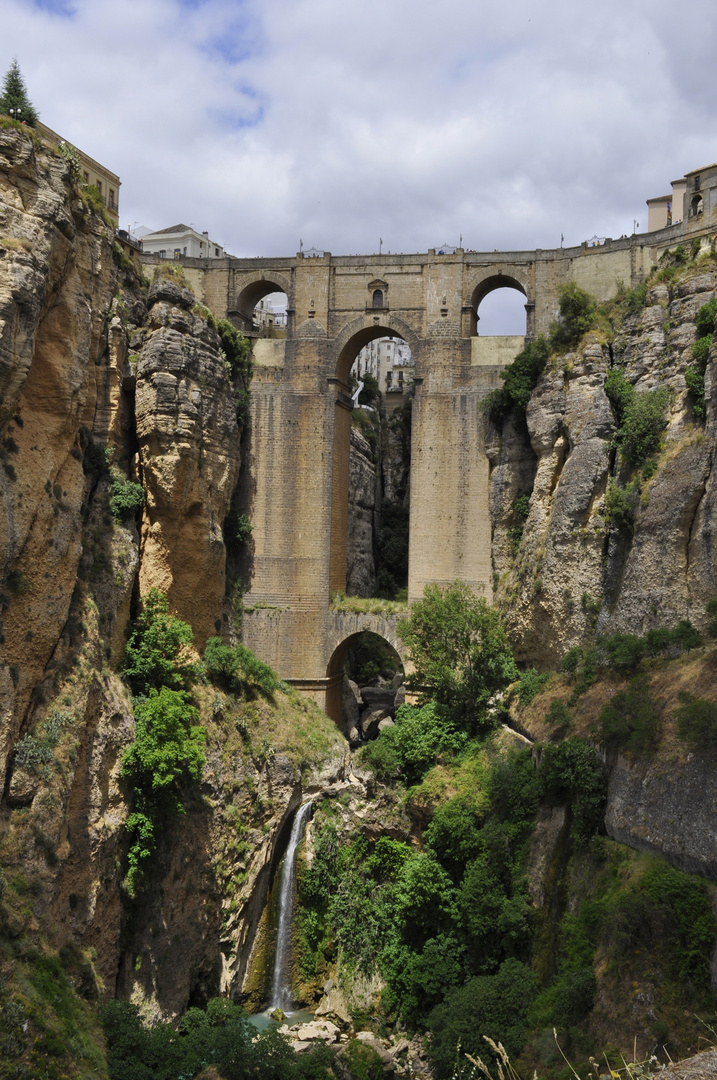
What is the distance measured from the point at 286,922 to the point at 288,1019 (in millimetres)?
2577

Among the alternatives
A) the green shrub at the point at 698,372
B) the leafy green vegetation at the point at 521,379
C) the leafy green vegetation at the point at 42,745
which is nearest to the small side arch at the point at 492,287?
the leafy green vegetation at the point at 521,379

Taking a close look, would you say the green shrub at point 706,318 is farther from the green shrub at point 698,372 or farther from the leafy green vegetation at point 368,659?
the leafy green vegetation at point 368,659

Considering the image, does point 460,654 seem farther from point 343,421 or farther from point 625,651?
point 343,421

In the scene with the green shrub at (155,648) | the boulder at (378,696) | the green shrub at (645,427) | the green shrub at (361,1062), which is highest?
the green shrub at (645,427)

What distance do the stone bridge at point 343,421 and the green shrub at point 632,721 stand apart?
37.2ft

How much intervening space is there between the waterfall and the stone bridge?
21.3ft

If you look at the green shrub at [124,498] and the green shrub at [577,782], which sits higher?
the green shrub at [124,498]

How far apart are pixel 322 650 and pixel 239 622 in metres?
3.16

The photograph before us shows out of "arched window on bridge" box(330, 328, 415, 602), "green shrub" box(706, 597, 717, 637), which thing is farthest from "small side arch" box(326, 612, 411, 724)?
"green shrub" box(706, 597, 717, 637)

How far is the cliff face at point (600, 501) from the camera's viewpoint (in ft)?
76.5

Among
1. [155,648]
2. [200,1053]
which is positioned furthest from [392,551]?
[200,1053]

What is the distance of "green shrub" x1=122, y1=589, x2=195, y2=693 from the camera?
80.1ft

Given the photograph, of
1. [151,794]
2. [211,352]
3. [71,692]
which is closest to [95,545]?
[71,692]

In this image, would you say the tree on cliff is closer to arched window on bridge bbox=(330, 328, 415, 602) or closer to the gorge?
the gorge
